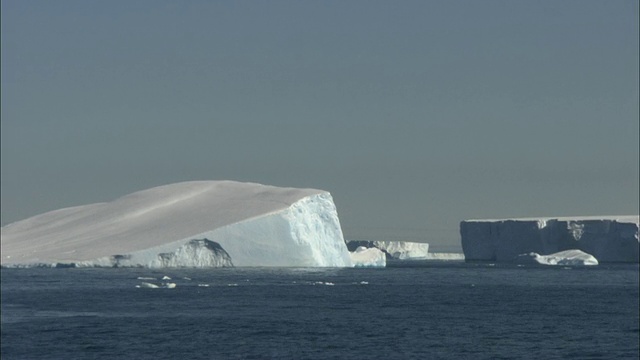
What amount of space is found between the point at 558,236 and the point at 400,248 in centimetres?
3639

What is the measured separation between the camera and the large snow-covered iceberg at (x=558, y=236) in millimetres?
69688

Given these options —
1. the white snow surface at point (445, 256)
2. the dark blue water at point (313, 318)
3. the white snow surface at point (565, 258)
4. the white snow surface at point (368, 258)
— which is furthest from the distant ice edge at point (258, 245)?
the white snow surface at point (445, 256)

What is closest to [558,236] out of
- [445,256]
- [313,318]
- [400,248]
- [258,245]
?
[258,245]

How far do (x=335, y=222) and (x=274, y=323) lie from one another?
30.9 meters

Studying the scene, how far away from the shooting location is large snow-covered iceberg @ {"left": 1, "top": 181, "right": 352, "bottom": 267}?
2336 inches

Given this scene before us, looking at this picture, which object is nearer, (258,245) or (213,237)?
(213,237)

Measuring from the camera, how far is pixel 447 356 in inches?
979

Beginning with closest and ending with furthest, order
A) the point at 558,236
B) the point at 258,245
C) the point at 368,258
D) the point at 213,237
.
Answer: the point at 213,237 → the point at 258,245 → the point at 558,236 → the point at 368,258

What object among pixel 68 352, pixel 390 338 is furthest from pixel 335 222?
pixel 68 352

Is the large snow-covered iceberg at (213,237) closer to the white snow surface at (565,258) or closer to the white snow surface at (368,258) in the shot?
the white snow surface at (368,258)

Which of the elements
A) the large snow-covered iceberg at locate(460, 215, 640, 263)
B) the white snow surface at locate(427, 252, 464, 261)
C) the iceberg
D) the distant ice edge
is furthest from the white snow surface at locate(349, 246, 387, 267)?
the white snow surface at locate(427, 252, 464, 261)

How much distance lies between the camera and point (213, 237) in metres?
59.2

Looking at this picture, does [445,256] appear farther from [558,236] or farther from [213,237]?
[213,237]

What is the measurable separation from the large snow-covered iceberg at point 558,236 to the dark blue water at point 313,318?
15060 mm
